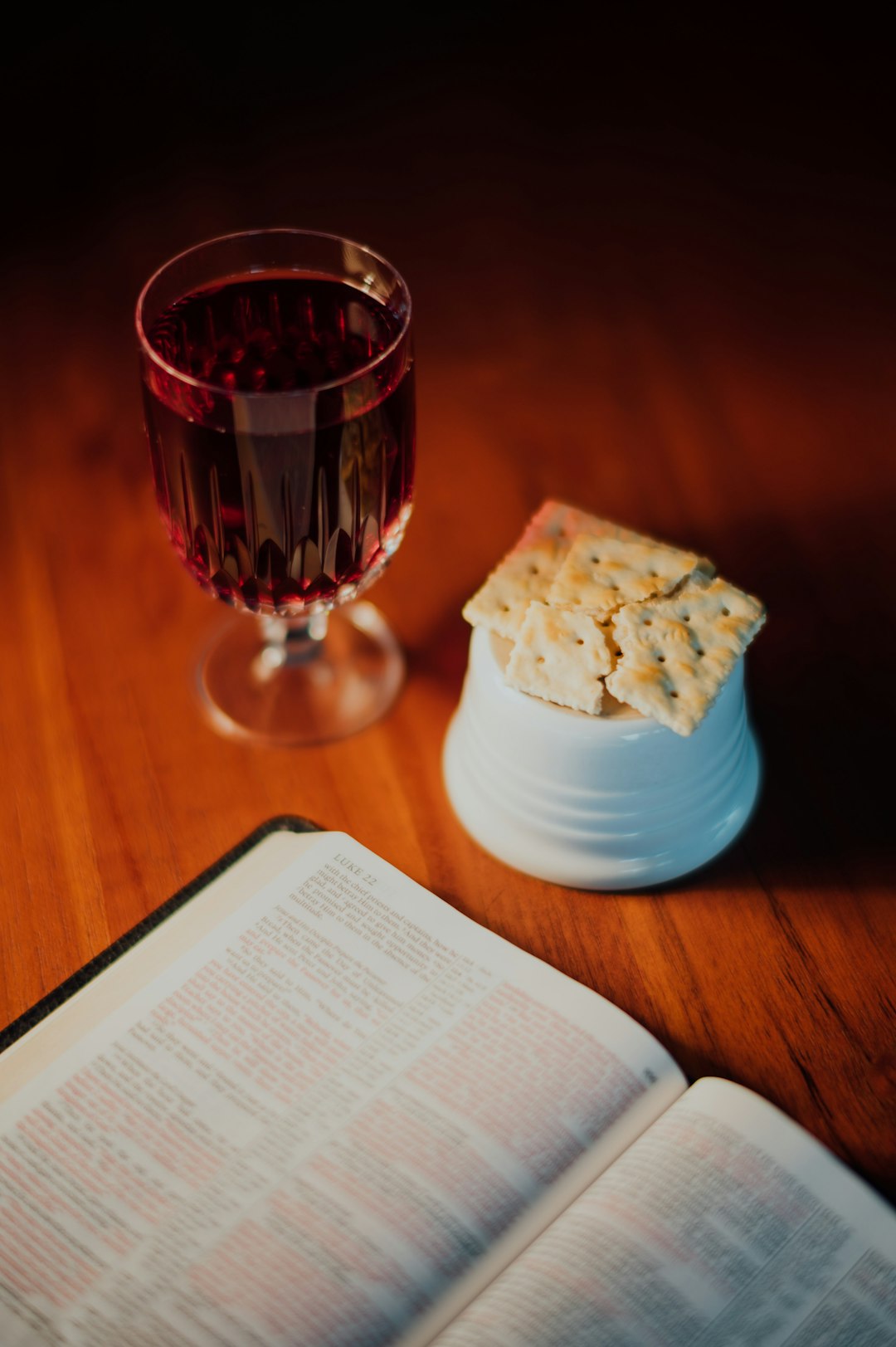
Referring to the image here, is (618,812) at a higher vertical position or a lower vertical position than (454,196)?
lower

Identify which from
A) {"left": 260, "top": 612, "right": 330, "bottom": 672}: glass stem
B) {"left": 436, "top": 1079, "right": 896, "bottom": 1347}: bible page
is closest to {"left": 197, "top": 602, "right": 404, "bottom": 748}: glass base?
{"left": 260, "top": 612, "right": 330, "bottom": 672}: glass stem

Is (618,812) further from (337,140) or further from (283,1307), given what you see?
(337,140)

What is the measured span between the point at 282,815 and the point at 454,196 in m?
0.77

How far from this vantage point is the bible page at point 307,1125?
0.62m

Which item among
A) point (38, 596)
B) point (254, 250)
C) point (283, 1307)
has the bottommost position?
→ point (283, 1307)

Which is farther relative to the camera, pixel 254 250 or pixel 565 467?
pixel 565 467

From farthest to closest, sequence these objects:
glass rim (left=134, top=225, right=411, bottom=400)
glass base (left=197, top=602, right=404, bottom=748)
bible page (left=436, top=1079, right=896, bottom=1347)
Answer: glass base (left=197, top=602, right=404, bottom=748), glass rim (left=134, top=225, right=411, bottom=400), bible page (left=436, top=1079, right=896, bottom=1347)

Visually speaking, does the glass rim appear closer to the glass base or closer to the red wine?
the red wine

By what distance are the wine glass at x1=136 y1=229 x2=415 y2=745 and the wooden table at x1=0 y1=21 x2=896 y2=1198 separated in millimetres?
153

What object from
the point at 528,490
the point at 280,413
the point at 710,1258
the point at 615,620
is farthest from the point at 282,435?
the point at 710,1258

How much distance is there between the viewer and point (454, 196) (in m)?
1.30

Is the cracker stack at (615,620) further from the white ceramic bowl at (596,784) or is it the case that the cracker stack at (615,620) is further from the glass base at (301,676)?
the glass base at (301,676)

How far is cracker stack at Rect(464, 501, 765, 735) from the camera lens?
0.72m

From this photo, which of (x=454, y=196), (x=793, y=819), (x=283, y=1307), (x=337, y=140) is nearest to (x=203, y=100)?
(x=337, y=140)
